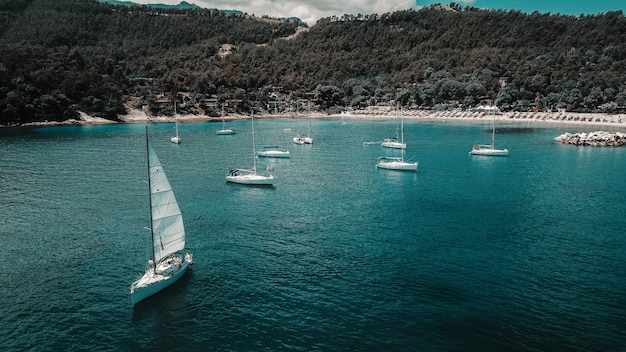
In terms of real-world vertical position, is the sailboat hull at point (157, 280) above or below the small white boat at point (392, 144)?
below

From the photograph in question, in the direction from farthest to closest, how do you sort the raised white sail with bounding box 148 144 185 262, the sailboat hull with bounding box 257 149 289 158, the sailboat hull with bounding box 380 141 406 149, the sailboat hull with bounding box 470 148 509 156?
1. the sailboat hull with bounding box 380 141 406 149
2. the sailboat hull with bounding box 257 149 289 158
3. the sailboat hull with bounding box 470 148 509 156
4. the raised white sail with bounding box 148 144 185 262

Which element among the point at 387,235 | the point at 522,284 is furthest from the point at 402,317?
the point at 387,235

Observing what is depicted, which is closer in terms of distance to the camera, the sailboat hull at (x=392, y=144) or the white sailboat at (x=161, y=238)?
the white sailboat at (x=161, y=238)

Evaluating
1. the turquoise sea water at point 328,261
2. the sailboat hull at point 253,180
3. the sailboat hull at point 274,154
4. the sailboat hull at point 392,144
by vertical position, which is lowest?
the turquoise sea water at point 328,261

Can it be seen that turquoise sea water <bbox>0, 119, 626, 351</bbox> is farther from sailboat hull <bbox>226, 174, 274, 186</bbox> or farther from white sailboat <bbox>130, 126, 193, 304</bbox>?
sailboat hull <bbox>226, 174, 274, 186</bbox>

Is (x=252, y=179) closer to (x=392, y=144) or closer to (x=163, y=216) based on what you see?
(x=163, y=216)

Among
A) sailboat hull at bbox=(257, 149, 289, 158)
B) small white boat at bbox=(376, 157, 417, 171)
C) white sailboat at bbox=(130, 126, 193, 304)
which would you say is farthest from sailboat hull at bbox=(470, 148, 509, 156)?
white sailboat at bbox=(130, 126, 193, 304)

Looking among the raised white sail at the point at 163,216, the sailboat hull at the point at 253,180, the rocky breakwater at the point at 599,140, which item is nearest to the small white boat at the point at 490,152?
the rocky breakwater at the point at 599,140

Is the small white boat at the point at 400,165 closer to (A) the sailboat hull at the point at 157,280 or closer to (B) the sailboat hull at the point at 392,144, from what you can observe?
(B) the sailboat hull at the point at 392,144
